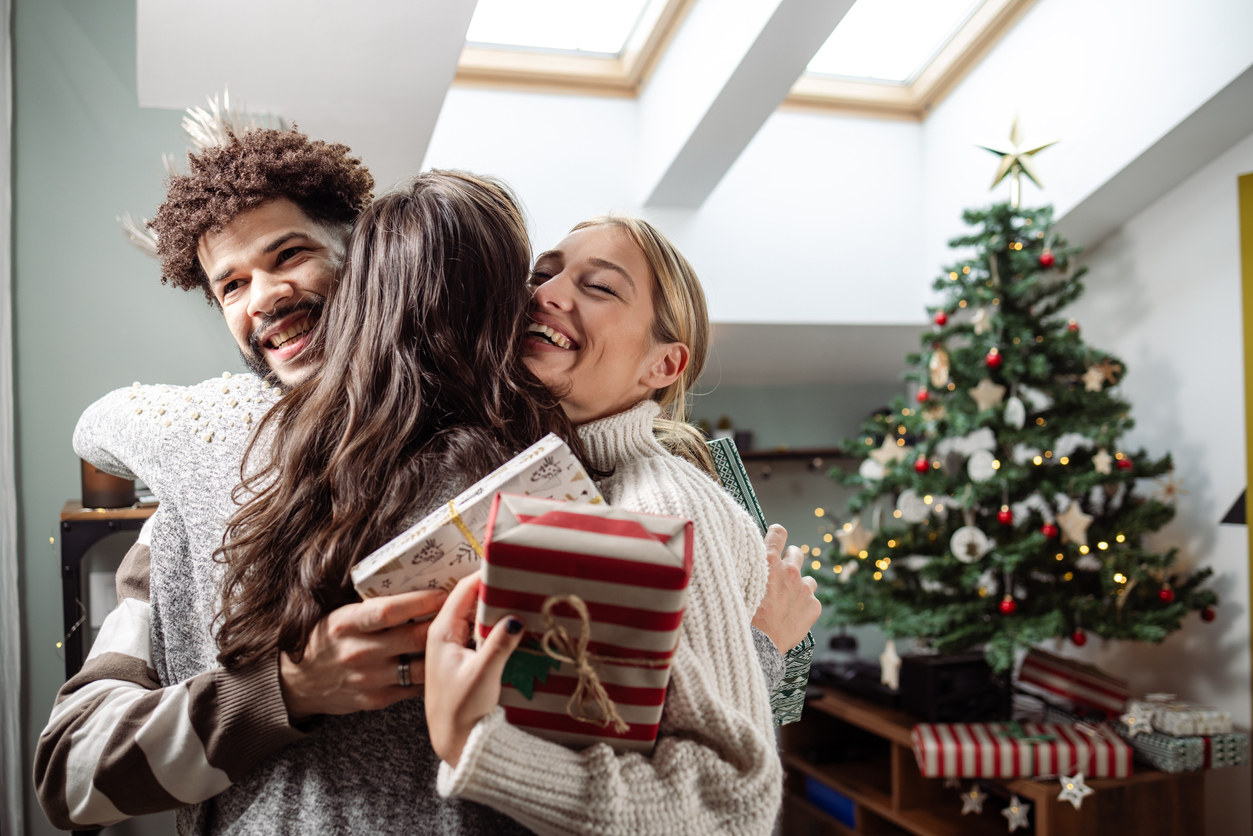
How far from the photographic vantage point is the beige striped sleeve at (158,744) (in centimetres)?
74

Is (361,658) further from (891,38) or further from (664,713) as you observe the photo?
(891,38)

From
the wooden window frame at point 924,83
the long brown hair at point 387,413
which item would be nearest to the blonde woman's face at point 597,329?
the long brown hair at point 387,413

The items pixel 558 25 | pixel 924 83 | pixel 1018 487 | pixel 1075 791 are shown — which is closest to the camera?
pixel 1075 791

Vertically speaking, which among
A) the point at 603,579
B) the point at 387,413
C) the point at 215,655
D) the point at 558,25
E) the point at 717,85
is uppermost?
the point at 558,25

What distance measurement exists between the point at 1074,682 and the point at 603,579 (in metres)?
2.79

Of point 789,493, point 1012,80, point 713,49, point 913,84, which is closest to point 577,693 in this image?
point 713,49

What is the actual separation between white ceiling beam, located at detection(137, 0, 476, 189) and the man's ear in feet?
3.72

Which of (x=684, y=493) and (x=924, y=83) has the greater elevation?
(x=924, y=83)

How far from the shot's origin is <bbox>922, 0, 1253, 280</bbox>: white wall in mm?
2461

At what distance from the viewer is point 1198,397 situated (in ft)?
9.33

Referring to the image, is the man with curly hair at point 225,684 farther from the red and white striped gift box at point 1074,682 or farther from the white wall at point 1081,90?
the white wall at point 1081,90

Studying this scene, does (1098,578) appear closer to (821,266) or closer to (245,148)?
(821,266)

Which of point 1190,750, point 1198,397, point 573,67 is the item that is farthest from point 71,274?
point 1198,397

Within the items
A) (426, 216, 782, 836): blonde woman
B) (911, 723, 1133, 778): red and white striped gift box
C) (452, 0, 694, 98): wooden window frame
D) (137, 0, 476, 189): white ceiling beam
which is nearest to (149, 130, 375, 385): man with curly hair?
(426, 216, 782, 836): blonde woman
